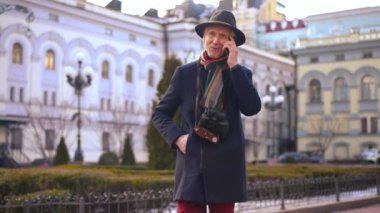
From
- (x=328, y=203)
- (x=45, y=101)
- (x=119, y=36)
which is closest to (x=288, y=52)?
(x=119, y=36)

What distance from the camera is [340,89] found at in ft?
146

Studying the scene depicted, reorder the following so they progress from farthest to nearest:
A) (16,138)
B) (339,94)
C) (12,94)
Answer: (339,94)
(12,94)
(16,138)

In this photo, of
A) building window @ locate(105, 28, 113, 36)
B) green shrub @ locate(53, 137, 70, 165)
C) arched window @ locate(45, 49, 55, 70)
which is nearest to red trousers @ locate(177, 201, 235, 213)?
green shrub @ locate(53, 137, 70, 165)

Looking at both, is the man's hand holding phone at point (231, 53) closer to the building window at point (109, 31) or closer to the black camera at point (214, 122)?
the black camera at point (214, 122)

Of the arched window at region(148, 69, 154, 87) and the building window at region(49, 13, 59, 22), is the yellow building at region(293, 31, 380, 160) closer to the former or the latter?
the arched window at region(148, 69, 154, 87)

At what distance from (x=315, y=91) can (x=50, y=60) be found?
2150cm

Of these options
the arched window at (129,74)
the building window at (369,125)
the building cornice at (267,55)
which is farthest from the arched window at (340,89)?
the arched window at (129,74)

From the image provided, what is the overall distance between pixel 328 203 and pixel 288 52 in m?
48.4

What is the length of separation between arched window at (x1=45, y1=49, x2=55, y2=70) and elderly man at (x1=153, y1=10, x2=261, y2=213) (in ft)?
107

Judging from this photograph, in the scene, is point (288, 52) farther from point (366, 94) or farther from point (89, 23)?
point (89, 23)

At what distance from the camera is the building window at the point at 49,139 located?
3350cm

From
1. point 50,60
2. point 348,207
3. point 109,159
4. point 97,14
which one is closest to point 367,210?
point 348,207

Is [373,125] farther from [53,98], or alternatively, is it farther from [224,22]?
[224,22]

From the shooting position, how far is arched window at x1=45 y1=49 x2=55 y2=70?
114 feet
